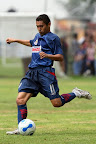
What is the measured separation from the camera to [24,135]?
8195mm

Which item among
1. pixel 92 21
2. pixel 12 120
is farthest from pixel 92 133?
pixel 92 21

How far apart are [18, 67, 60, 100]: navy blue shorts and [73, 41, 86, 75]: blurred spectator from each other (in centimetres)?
1940

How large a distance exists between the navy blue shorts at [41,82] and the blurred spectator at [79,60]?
19402mm

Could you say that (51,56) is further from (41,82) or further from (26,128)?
(26,128)

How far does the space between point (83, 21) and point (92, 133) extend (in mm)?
20374

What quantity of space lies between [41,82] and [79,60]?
19.5m

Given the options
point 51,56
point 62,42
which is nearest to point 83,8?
point 62,42

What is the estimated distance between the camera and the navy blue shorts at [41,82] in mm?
8484

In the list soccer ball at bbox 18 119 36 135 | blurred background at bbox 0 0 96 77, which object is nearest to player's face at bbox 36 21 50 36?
soccer ball at bbox 18 119 36 135

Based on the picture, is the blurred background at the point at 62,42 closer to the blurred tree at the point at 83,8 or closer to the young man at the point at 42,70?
the blurred tree at the point at 83,8

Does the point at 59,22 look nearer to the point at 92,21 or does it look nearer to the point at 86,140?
the point at 92,21

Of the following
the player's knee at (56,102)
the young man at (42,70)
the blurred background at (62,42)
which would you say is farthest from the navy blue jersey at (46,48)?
the blurred background at (62,42)

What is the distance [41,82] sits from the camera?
8508mm

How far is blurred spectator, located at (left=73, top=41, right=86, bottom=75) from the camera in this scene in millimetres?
27906
